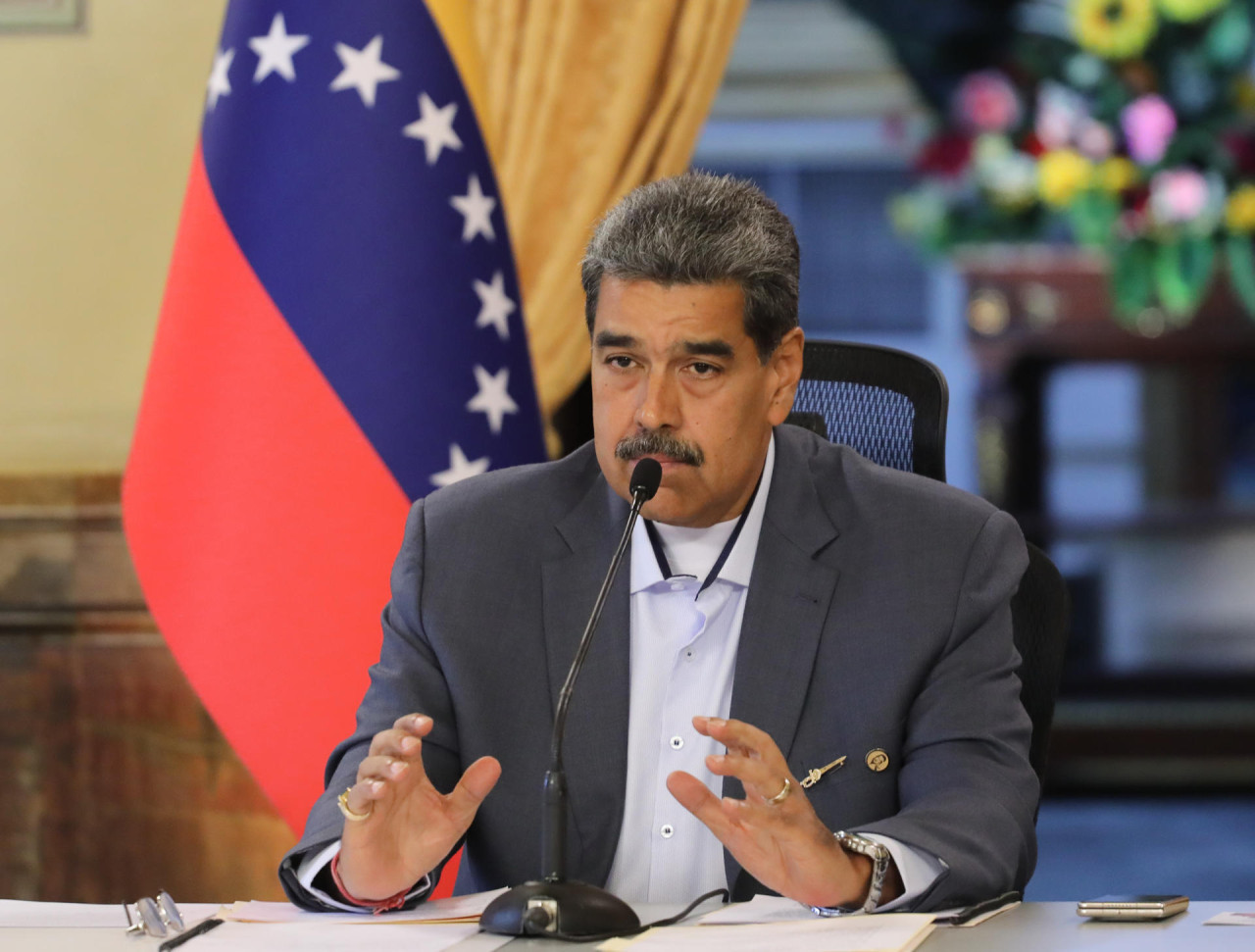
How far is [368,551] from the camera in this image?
2.23 meters

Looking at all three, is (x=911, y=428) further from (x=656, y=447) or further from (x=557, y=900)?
(x=557, y=900)

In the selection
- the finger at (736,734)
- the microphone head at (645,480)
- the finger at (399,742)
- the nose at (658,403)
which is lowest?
the finger at (399,742)

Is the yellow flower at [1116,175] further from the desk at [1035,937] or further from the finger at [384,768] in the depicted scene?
the finger at [384,768]

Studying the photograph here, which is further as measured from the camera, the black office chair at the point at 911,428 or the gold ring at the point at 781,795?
the black office chair at the point at 911,428

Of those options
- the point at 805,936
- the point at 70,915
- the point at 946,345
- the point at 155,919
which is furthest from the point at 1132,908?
the point at 946,345

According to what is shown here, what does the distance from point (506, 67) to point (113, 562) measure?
1.15 m

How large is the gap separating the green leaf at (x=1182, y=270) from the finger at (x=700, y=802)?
3.53 metres

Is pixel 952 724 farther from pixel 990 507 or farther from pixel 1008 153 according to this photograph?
pixel 1008 153

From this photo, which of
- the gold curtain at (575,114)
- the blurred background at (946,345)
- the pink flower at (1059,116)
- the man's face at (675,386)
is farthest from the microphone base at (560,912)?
the pink flower at (1059,116)

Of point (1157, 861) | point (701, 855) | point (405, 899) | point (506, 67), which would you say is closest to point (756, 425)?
point (701, 855)

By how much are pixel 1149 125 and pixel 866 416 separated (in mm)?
2737

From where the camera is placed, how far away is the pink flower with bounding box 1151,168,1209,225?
4195mm

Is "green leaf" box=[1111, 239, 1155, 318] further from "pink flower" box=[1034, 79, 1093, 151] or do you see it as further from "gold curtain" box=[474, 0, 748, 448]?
"gold curtain" box=[474, 0, 748, 448]

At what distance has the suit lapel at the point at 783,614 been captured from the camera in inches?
62.0
